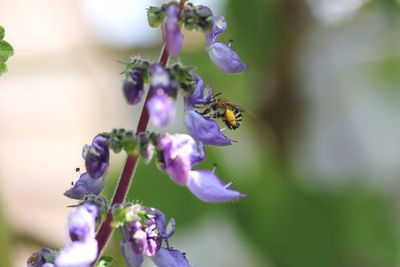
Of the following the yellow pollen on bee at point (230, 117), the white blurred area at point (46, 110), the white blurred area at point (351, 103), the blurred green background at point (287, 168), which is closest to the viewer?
the yellow pollen on bee at point (230, 117)

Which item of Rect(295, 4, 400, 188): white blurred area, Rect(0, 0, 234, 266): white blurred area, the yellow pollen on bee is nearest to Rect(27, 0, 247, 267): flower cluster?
the yellow pollen on bee

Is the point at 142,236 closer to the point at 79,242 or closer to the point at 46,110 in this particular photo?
the point at 79,242

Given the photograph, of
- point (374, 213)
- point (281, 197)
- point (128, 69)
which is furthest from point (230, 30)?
point (128, 69)

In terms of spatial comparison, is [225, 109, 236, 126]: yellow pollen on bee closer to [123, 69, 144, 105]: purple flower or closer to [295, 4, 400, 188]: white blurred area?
[123, 69, 144, 105]: purple flower

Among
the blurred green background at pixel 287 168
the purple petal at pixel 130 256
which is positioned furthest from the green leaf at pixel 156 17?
the blurred green background at pixel 287 168

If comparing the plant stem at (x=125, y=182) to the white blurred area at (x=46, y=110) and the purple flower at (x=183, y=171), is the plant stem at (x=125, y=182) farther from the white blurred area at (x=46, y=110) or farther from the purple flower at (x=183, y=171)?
the white blurred area at (x=46, y=110)

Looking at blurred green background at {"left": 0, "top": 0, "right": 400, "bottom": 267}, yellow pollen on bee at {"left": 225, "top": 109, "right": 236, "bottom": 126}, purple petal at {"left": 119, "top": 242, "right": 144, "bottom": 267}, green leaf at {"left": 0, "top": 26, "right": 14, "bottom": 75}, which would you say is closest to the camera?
purple petal at {"left": 119, "top": 242, "right": 144, "bottom": 267}
